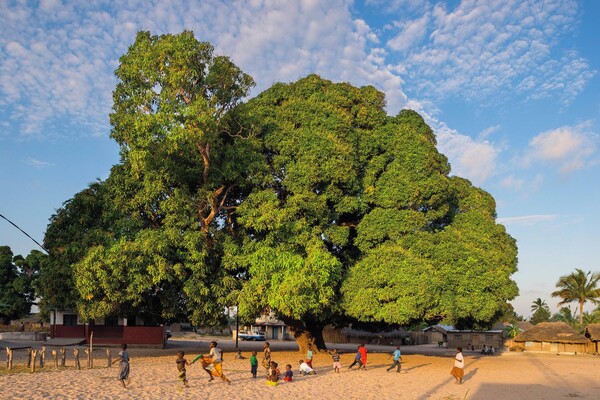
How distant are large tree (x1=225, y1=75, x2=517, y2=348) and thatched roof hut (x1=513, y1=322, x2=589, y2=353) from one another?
85.0 feet

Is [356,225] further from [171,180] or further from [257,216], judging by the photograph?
[171,180]

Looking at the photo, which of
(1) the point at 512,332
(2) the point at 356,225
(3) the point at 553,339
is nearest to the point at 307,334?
(2) the point at 356,225

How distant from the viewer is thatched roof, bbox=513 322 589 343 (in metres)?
47.6

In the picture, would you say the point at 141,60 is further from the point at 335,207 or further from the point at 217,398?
the point at 217,398

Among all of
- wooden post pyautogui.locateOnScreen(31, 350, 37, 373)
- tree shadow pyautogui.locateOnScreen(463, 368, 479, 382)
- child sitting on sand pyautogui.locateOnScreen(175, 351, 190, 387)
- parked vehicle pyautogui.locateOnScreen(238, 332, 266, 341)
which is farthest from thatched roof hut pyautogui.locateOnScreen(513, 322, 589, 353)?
wooden post pyautogui.locateOnScreen(31, 350, 37, 373)

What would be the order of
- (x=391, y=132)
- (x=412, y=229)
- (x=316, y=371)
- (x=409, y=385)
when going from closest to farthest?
(x=409, y=385) < (x=316, y=371) < (x=412, y=229) < (x=391, y=132)

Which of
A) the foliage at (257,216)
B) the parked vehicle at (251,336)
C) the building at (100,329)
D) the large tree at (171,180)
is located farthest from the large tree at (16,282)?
the large tree at (171,180)

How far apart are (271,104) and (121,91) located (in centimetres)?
858

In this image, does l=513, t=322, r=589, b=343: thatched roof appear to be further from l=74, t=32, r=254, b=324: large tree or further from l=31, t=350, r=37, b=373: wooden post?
l=31, t=350, r=37, b=373: wooden post

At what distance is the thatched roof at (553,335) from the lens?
47.6 m

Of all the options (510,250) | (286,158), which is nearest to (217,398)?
(286,158)

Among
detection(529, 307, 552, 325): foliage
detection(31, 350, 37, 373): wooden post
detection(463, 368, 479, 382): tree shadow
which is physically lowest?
detection(529, 307, 552, 325): foliage

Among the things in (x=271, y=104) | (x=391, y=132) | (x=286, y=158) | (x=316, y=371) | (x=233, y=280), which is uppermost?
(x=271, y=104)

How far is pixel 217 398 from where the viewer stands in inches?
561
